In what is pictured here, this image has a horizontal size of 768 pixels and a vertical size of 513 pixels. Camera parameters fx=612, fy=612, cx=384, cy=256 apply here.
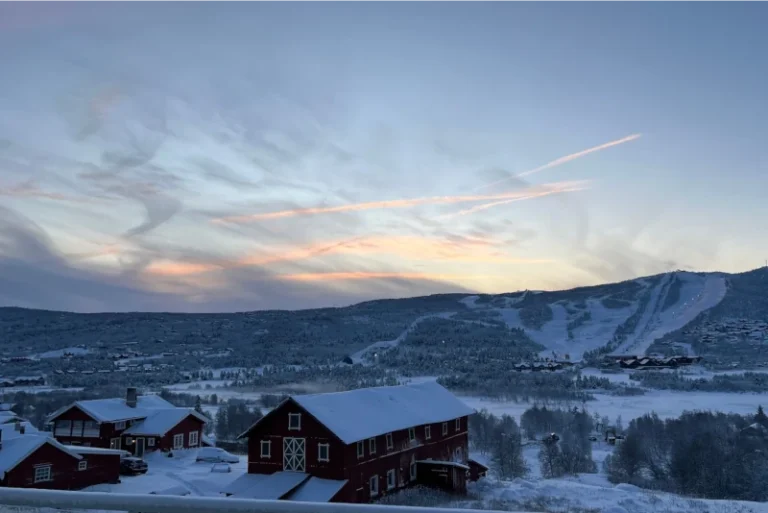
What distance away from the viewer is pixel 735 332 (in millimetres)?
187375

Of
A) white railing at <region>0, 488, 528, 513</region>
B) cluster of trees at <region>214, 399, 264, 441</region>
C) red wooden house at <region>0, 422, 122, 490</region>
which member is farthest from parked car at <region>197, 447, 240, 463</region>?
white railing at <region>0, 488, 528, 513</region>

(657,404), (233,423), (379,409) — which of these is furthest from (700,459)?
(657,404)

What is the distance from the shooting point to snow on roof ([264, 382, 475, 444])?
99.7ft

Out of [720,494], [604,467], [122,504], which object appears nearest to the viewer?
[122,504]

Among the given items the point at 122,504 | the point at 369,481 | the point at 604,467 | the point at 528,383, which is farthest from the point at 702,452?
the point at 528,383

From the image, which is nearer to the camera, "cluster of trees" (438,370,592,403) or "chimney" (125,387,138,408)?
"chimney" (125,387,138,408)

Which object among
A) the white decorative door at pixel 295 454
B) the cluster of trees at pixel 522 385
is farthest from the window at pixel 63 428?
the cluster of trees at pixel 522 385

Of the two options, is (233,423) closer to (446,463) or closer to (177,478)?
(177,478)

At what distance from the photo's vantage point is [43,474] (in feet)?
108

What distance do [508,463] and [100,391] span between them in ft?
234

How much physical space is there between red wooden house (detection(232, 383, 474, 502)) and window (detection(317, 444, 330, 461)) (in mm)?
46

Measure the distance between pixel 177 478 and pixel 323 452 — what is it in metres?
12.4

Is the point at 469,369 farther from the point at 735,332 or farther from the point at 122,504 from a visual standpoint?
the point at 122,504

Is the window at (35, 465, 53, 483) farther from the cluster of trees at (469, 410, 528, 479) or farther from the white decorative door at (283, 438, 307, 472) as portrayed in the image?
the cluster of trees at (469, 410, 528, 479)
